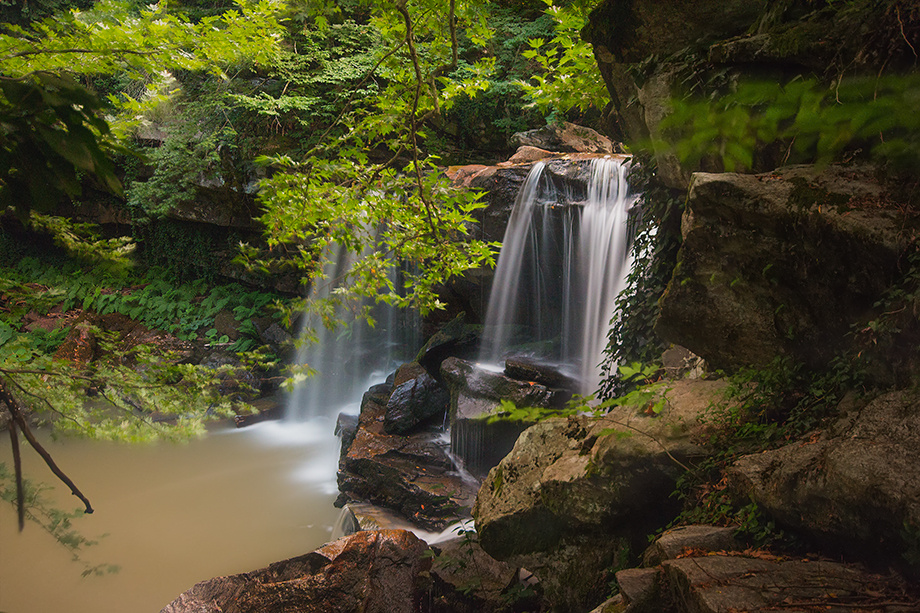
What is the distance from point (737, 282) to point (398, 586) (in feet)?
11.4

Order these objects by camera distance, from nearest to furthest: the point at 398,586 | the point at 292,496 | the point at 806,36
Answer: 1. the point at 806,36
2. the point at 398,586
3. the point at 292,496

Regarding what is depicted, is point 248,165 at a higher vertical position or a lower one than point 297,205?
A: higher

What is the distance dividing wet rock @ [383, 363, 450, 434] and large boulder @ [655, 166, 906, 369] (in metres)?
4.77

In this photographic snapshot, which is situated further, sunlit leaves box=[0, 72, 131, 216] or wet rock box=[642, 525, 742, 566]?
wet rock box=[642, 525, 742, 566]

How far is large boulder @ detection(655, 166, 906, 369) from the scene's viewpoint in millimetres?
2473

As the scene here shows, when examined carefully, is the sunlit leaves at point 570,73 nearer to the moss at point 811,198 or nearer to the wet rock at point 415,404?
the moss at point 811,198

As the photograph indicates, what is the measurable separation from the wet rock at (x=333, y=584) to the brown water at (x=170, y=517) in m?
1.27

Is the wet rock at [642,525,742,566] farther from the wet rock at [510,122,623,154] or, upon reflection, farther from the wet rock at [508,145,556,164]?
the wet rock at [510,122,623,154]

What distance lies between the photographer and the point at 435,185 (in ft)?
11.9

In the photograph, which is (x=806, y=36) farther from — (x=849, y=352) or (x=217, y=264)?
(x=217, y=264)

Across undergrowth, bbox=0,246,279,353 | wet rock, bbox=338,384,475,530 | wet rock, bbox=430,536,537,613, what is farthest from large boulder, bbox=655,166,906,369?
undergrowth, bbox=0,246,279,353

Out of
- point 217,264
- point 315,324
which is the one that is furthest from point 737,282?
point 217,264

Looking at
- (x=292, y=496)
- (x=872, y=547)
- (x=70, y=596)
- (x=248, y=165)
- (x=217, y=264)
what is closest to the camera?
(x=872, y=547)

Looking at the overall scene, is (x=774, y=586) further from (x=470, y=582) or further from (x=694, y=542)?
(x=470, y=582)
